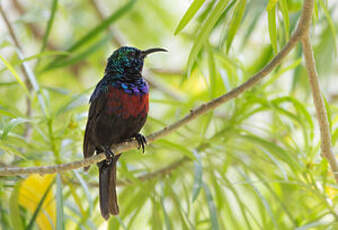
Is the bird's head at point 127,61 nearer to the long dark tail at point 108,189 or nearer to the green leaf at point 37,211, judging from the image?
the long dark tail at point 108,189

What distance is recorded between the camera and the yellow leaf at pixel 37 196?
2.54 metres

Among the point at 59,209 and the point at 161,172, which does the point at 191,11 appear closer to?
the point at 59,209

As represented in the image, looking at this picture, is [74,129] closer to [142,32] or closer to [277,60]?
[277,60]

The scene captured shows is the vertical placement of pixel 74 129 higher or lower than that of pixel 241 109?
higher

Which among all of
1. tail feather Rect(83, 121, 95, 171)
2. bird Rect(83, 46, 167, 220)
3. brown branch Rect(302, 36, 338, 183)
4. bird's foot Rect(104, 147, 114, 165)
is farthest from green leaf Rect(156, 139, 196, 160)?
brown branch Rect(302, 36, 338, 183)

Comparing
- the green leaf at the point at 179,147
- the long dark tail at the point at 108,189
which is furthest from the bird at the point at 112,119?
the green leaf at the point at 179,147

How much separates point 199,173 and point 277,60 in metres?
0.86

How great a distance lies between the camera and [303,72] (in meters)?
3.78

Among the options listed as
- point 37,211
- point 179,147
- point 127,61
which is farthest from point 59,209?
point 127,61

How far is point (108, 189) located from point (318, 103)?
1.19 m

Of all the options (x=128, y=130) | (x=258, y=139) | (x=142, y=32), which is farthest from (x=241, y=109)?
(x=142, y=32)

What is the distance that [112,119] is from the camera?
2.54m

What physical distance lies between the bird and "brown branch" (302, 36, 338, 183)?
843mm

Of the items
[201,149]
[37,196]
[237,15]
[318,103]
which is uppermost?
[237,15]
